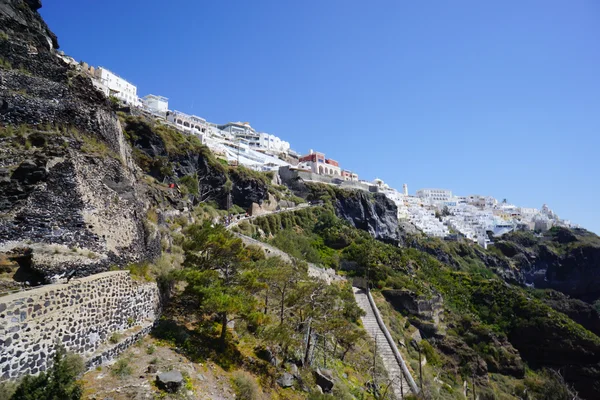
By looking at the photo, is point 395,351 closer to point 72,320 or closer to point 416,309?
point 416,309

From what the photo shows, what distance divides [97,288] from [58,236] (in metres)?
1.71

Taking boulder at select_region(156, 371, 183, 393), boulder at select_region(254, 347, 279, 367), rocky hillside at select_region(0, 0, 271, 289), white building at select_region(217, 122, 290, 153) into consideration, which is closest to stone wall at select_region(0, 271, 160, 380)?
rocky hillside at select_region(0, 0, 271, 289)

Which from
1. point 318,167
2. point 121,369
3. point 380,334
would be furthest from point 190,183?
point 318,167

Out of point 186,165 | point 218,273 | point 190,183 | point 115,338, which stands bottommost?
point 115,338

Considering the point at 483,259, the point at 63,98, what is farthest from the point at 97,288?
the point at 483,259

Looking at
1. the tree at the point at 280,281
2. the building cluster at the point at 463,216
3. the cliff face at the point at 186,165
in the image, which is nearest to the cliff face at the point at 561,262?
the building cluster at the point at 463,216

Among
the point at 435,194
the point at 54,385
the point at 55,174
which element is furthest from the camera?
the point at 435,194

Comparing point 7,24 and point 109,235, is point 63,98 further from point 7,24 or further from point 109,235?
point 109,235

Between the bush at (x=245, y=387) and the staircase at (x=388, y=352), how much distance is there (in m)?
9.13

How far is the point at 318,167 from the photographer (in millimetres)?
79562

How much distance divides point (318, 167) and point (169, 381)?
7324cm

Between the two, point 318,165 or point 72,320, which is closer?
point 72,320

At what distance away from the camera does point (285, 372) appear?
480 inches

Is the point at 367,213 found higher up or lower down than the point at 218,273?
higher up
